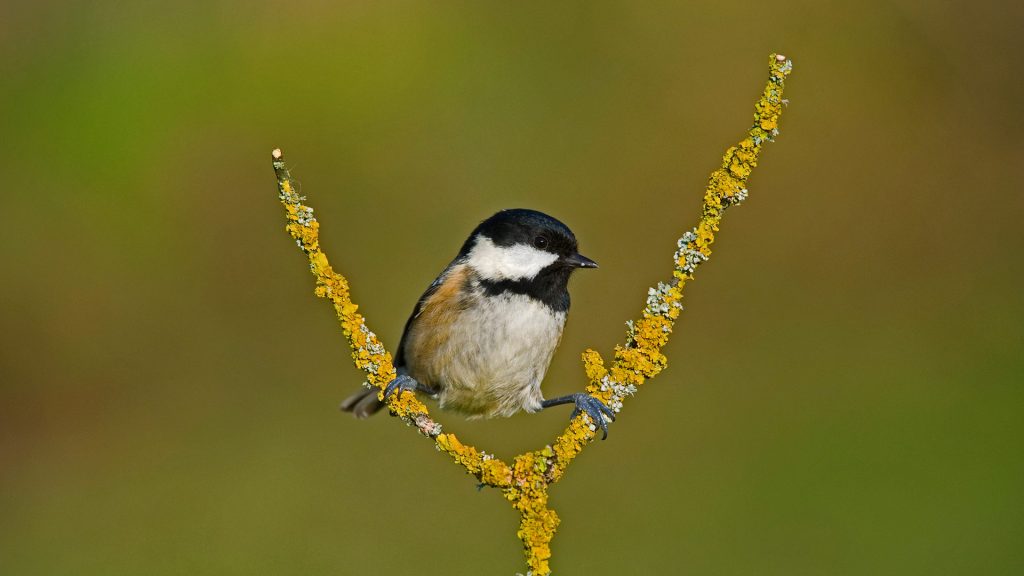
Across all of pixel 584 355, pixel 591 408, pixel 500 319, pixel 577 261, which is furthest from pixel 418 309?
pixel 584 355

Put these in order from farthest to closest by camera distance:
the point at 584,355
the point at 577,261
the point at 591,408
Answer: the point at 577,261 < the point at 591,408 < the point at 584,355

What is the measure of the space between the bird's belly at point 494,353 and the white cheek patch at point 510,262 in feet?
0.22

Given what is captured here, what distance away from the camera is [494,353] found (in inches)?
111

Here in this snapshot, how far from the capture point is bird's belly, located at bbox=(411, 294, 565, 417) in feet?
9.21

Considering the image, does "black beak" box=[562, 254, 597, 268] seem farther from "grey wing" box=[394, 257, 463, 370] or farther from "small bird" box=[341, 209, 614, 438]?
"grey wing" box=[394, 257, 463, 370]

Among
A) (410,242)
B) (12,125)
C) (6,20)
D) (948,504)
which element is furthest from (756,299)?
(6,20)

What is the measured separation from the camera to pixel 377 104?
5375 mm

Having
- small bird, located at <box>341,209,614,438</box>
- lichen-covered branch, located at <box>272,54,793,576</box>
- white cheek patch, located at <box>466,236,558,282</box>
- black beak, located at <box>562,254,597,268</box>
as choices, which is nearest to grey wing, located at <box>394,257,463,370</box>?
small bird, located at <box>341,209,614,438</box>

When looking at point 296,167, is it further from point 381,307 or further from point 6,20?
point 6,20

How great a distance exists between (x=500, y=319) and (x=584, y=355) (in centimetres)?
86

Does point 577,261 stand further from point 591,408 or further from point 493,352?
point 591,408

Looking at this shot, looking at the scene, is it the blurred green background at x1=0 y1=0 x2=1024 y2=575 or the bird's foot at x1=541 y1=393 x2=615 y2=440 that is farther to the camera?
the blurred green background at x1=0 y1=0 x2=1024 y2=575

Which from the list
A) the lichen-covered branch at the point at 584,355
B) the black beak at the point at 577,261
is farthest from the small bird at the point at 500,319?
the lichen-covered branch at the point at 584,355

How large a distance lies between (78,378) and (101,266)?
573 mm
